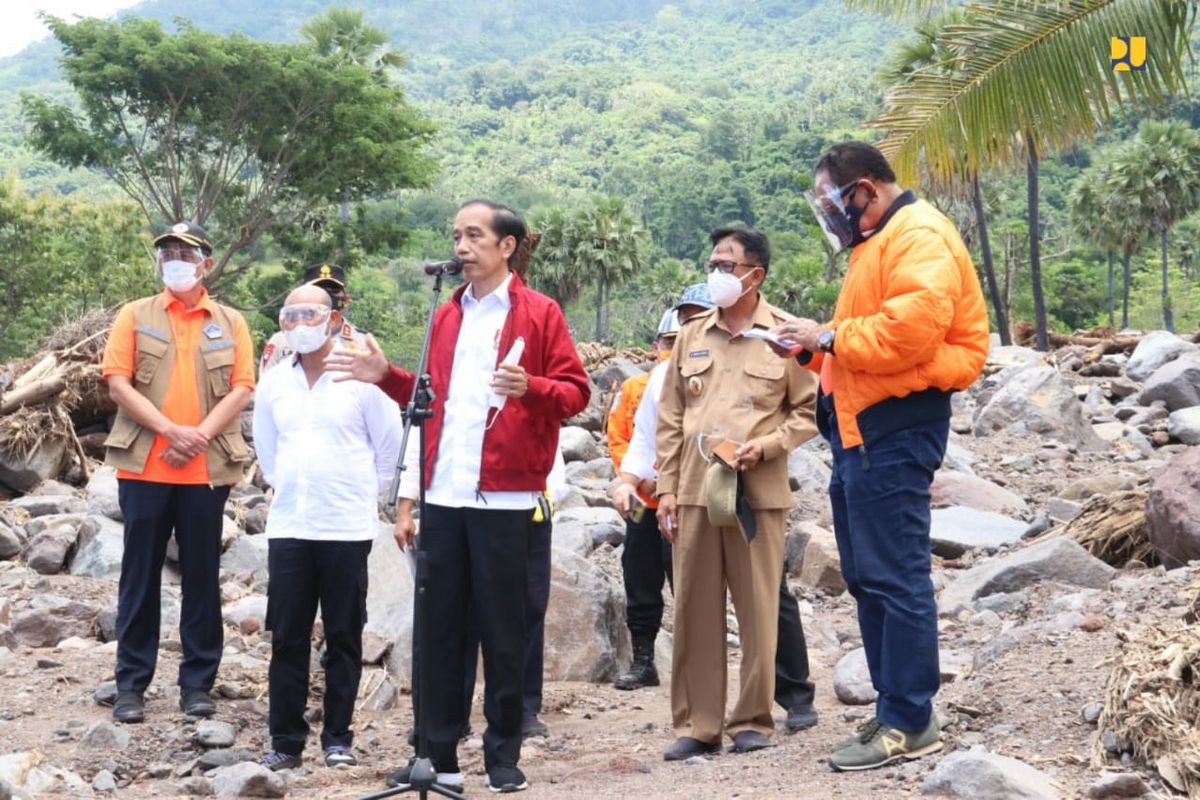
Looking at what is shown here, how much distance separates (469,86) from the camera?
7082 inches

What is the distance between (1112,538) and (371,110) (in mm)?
23801

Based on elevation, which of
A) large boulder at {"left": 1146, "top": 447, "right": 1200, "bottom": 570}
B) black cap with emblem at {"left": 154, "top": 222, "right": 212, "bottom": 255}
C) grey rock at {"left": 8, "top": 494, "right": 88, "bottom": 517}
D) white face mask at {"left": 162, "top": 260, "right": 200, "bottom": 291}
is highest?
black cap with emblem at {"left": 154, "top": 222, "right": 212, "bottom": 255}

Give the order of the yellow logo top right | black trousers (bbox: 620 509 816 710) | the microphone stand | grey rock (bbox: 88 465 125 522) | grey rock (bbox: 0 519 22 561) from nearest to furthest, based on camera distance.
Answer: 1. the microphone stand
2. black trousers (bbox: 620 509 816 710)
3. the yellow logo top right
4. grey rock (bbox: 0 519 22 561)
5. grey rock (bbox: 88 465 125 522)

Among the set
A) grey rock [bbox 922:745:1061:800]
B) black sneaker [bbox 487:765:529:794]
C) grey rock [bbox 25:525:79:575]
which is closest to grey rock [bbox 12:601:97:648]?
grey rock [bbox 25:525:79:575]

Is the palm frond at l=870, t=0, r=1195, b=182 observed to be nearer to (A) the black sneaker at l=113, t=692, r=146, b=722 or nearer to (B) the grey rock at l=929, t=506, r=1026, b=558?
(B) the grey rock at l=929, t=506, r=1026, b=558

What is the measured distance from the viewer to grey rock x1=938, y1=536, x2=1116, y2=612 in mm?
8430

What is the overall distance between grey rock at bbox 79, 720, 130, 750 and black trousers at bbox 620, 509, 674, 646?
2748 mm

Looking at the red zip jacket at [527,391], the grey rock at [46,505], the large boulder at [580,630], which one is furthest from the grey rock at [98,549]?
the red zip jacket at [527,391]

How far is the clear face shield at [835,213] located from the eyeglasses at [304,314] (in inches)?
76.3

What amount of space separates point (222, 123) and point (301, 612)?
2680 cm

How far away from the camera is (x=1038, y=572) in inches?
336

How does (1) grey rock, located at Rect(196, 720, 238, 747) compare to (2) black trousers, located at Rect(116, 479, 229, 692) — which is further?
(2) black trousers, located at Rect(116, 479, 229, 692)

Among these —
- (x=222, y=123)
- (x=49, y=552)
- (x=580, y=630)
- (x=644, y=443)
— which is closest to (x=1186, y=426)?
(x=580, y=630)

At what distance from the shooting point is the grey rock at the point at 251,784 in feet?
16.7
